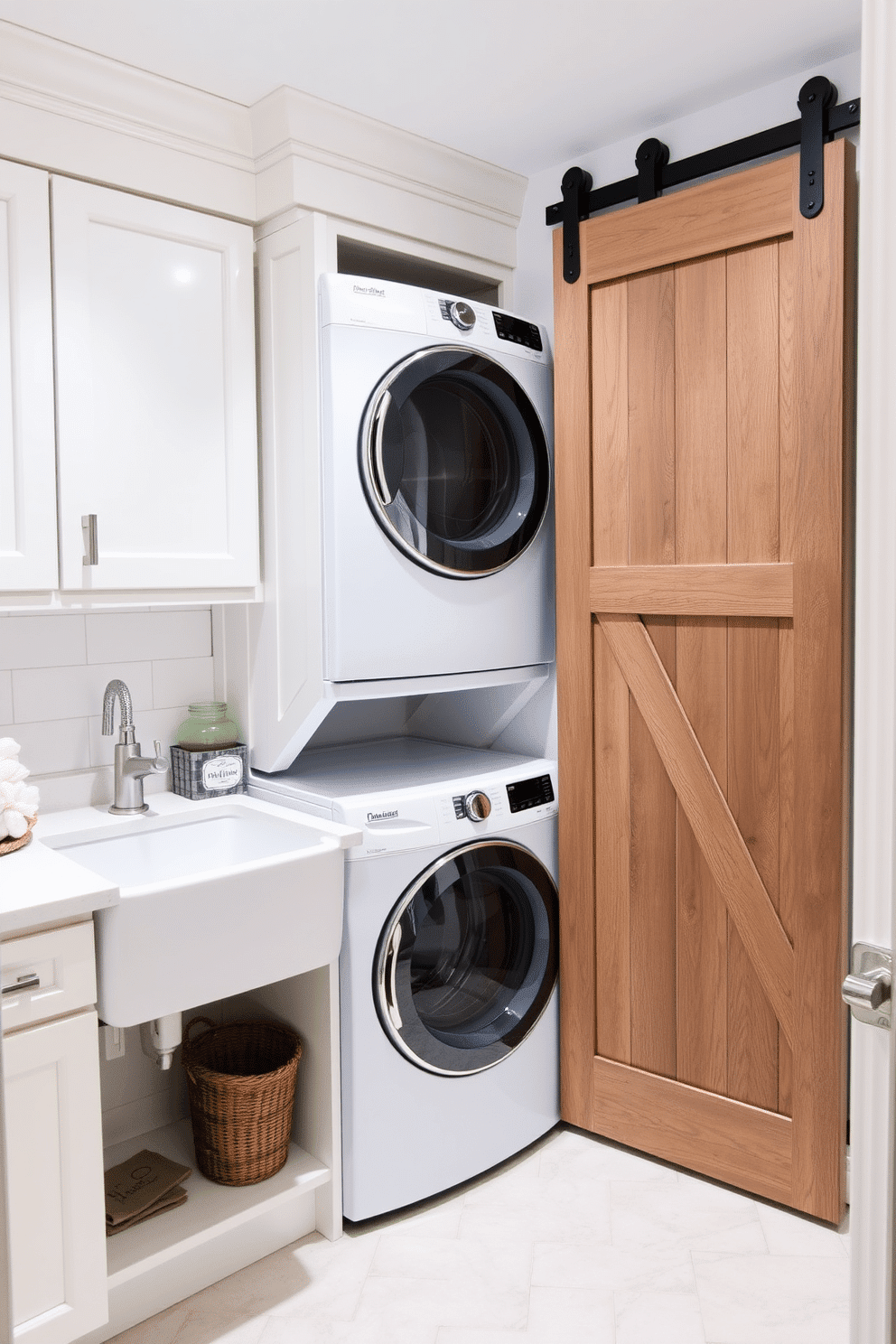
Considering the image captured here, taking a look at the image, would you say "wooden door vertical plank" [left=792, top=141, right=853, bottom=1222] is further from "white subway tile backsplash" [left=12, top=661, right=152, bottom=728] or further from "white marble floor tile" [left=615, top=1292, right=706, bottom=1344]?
"white subway tile backsplash" [left=12, top=661, right=152, bottom=728]

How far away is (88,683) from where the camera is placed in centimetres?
231

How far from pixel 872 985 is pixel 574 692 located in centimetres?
153

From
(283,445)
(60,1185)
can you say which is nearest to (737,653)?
(283,445)

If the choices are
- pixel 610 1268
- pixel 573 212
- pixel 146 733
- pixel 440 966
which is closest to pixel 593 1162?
pixel 610 1268

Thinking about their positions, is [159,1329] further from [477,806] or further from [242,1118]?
[477,806]

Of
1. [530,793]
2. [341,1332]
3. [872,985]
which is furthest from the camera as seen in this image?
[530,793]

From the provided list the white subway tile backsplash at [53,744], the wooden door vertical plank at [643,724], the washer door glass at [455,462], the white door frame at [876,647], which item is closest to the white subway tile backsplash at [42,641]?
the white subway tile backsplash at [53,744]

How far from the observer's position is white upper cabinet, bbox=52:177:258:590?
194 cm

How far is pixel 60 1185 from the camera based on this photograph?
1.61 metres

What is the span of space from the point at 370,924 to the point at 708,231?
5.28 feet

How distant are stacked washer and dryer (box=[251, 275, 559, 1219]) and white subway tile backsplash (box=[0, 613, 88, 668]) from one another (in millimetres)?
520

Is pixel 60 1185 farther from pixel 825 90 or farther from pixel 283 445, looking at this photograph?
pixel 825 90

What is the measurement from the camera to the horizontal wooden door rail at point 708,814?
2119 millimetres

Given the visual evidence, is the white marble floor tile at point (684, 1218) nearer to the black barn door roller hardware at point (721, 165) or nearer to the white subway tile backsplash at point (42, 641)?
the white subway tile backsplash at point (42, 641)
